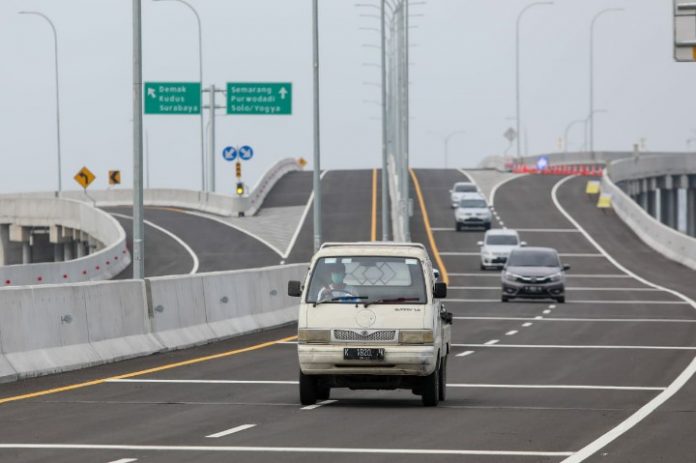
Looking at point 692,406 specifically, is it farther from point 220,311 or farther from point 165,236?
point 165,236

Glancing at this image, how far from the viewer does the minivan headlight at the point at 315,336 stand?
58.7 ft

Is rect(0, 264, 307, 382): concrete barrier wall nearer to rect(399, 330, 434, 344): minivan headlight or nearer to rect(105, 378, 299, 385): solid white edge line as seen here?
rect(105, 378, 299, 385): solid white edge line

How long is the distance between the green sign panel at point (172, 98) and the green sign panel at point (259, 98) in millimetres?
1722

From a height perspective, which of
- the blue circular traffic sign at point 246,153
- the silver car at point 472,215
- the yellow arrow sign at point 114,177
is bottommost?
the silver car at point 472,215

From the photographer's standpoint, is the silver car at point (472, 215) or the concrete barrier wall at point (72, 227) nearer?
the concrete barrier wall at point (72, 227)

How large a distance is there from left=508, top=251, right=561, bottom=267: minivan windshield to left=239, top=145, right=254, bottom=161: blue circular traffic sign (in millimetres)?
44350

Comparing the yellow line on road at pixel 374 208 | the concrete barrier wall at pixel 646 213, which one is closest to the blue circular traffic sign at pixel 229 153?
the yellow line on road at pixel 374 208

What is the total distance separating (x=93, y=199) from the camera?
10606 cm

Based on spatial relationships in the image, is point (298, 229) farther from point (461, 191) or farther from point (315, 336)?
point (315, 336)

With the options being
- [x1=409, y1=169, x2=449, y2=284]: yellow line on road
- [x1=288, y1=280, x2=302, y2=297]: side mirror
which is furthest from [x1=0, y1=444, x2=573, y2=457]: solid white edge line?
[x1=409, y1=169, x2=449, y2=284]: yellow line on road

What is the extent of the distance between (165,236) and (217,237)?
242cm

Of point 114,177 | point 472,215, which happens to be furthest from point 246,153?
point 472,215

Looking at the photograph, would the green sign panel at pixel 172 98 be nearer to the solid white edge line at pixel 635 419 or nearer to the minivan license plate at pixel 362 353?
the solid white edge line at pixel 635 419

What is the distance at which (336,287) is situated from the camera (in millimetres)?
18312
